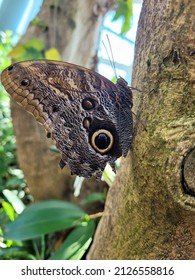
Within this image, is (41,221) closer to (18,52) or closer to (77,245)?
(77,245)

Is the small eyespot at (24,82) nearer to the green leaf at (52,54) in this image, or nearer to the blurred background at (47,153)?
the blurred background at (47,153)

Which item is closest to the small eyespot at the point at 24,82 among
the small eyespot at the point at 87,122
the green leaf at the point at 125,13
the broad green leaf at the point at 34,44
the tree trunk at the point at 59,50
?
the small eyespot at the point at 87,122

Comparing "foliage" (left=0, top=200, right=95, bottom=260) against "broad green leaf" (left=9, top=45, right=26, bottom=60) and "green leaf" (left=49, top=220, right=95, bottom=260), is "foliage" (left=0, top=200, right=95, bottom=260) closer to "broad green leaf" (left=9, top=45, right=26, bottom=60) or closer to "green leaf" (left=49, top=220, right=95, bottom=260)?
"green leaf" (left=49, top=220, right=95, bottom=260)

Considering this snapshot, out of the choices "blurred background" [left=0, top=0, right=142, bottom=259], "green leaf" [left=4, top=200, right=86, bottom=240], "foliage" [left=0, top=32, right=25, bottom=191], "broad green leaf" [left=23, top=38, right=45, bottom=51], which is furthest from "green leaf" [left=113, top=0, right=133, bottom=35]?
"foliage" [left=0, top=32, right=25, bottom=191]

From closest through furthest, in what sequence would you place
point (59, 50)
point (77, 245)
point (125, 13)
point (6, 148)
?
1. point (77, 245)
2. point (125, 13)
3. point (59, 50)
4. point (6, 148)

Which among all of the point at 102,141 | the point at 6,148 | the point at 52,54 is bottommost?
the point at 6,148

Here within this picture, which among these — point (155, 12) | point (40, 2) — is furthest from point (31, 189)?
point (155, 12)

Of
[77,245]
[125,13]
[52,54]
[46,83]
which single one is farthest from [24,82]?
[52,54]
